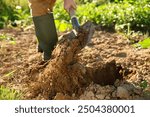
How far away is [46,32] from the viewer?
14.8ft

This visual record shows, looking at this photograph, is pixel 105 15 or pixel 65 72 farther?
pixel 105 15

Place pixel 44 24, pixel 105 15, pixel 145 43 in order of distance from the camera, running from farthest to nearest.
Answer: pixel 105 15
pixel 145 43
pixel 44 24

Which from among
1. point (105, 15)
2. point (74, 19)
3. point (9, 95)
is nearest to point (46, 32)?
point (74, 19)

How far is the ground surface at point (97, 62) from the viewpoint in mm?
4102

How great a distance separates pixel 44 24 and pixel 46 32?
82 mm

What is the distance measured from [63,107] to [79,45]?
0.80 meters

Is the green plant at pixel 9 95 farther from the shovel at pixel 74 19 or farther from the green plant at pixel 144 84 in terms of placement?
the green plant at pixel 144 84

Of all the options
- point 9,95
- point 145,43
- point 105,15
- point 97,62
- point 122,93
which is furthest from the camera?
point 105,15

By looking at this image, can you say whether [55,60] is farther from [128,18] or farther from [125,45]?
[128,18]

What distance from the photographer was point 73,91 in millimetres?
4152

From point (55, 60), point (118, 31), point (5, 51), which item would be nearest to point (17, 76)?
point (55, 60)

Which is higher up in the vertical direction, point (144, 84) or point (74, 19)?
point (74, 19)

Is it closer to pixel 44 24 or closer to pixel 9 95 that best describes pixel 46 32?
pixel 44 24

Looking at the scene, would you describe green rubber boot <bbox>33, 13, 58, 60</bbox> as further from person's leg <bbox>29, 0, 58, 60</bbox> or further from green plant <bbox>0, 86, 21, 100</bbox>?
green plant <bbox>0, 86, 21, 100</bbox>
